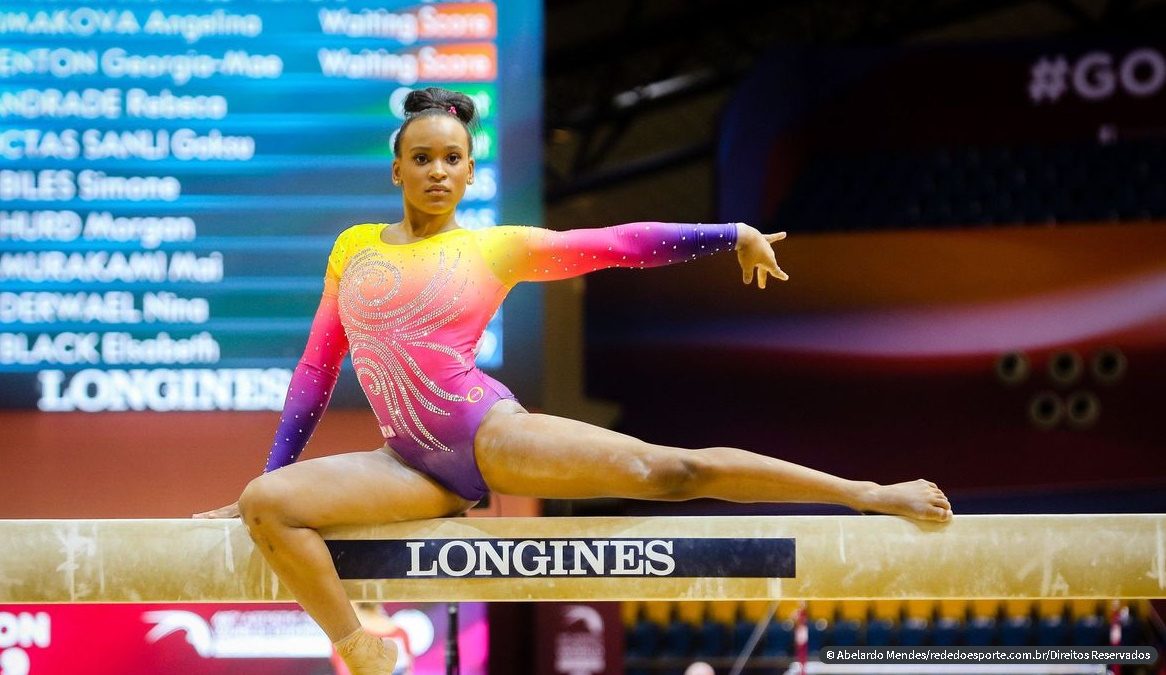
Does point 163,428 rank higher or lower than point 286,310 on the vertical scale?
lower

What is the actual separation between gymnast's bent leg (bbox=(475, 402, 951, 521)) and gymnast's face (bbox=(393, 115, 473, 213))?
0.55 m

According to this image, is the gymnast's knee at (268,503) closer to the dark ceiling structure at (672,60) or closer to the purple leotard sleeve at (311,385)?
the purple leotard sleeve at (311,385)

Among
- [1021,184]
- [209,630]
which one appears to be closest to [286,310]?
[209,630]

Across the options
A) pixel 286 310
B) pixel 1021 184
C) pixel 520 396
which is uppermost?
pixel 1021 184

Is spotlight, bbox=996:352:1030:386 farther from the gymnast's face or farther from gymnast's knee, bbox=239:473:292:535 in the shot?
gymnast's knee, bbox=239:473:292:535

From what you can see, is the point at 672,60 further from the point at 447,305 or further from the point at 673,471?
the point at 673,471

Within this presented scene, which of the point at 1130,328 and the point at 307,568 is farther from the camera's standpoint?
the point at 1130,328

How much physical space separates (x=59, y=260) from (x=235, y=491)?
1.29 metres

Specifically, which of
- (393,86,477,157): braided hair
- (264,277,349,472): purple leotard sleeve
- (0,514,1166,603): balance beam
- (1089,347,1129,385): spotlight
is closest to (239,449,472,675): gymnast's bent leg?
(0,514,1166,603): balance beam

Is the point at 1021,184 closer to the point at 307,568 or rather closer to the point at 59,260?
the point at 59,260

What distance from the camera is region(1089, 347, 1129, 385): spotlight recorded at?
707cm

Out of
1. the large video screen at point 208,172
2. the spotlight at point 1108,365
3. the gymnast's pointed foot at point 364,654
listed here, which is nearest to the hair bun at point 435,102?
the gymnast's pointed foot at point 364,654

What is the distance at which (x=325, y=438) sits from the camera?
526 centimetres

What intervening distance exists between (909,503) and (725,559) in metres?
0.43
